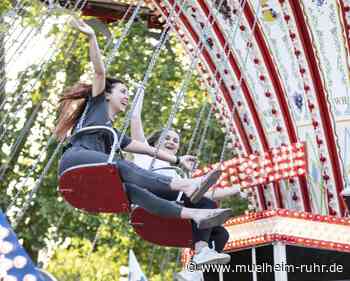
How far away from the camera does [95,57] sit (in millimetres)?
7531

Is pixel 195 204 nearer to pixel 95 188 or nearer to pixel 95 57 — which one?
pixel 95 188

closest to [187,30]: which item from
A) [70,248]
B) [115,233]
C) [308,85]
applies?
[308,85]

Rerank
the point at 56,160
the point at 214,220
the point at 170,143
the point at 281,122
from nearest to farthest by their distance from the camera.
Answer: the point at 214,220 → the point at 170,143 → the point at 281,122 → the point at 56,160

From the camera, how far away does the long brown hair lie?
7789mm

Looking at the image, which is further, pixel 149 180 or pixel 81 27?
pixel 81 27

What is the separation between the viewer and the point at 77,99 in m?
7.83

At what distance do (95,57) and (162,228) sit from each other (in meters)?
1.34

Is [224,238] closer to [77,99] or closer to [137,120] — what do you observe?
[137,120]

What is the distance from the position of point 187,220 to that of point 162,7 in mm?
4136

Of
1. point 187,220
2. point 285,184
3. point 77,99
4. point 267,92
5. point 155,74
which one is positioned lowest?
point 187,220

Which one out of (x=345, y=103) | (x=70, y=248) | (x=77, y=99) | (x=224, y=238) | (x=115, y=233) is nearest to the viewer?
(x=77, y=99)

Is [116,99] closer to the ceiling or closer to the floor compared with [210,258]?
closer to the ceiling

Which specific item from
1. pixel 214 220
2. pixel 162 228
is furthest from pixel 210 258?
pixel 162 228

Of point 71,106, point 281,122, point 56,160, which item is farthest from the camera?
point 56,160
